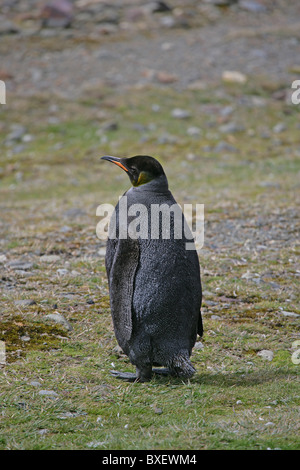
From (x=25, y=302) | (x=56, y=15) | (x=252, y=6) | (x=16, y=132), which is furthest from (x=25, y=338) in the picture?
(x=252, y=6)

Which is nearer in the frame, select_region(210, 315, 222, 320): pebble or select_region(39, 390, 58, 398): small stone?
select_region(39, 390, 58, 398): small stone

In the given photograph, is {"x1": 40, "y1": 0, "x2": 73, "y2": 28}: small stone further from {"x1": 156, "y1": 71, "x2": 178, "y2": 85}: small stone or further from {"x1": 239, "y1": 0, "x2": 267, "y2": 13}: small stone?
{"x1": 239, "y1": 0, "x2": 267, "y2": 13}: small stone

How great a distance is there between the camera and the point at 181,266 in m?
4.93

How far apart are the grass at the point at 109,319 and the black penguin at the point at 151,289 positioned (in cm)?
26

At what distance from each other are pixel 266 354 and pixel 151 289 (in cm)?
143

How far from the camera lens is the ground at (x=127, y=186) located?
436 centimetres

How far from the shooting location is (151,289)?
16.0 feet

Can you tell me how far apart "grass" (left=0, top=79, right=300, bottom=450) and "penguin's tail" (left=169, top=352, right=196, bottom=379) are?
0.38ft

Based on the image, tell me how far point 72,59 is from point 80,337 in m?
18.5

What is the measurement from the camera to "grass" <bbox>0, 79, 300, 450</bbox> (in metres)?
4.09

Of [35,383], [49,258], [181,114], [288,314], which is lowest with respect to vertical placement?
[181,114]

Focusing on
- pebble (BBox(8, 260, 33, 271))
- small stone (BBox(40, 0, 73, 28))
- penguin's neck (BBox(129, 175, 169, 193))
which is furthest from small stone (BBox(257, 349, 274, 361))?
small stone (BBox(40, 0, 73, 28))

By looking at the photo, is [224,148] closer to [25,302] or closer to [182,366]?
[25,302]
